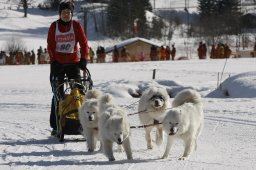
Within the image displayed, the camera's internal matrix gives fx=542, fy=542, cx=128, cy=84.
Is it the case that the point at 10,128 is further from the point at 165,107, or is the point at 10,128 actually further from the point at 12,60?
the point at 12,60

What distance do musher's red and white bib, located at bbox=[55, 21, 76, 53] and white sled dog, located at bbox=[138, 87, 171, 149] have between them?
53.6 inches

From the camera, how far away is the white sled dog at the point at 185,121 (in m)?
5.71

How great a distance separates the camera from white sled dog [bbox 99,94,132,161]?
5715 millimetres

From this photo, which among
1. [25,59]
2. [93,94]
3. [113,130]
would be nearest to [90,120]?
[93,94]

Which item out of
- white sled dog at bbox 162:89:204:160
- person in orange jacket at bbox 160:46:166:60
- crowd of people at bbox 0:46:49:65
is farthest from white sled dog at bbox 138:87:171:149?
crowd of people at bbox 0:46:49:65

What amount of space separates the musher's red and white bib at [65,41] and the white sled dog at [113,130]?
5.68ft

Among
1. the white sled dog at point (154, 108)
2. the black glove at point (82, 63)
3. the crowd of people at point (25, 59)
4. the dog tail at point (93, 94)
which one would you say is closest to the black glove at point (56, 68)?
the black glove at point (82, 63)

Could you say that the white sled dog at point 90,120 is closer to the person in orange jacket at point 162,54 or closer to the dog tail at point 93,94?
the dog tail at point 93,94

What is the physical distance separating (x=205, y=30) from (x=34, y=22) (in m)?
21.0

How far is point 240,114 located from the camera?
996 centimetres

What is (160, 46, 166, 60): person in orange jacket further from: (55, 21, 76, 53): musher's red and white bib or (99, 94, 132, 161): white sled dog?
(99, 94, 132, 161): white sled dog

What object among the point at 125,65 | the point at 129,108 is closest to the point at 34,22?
the point at 125,65

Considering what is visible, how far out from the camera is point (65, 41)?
24.9ft

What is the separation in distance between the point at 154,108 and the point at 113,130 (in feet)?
3.92
